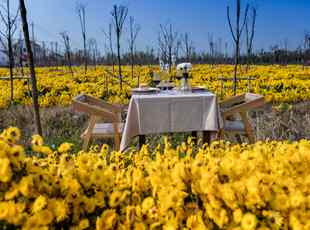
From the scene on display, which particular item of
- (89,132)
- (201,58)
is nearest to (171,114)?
(89,132)

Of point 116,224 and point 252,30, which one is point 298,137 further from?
point 252,30

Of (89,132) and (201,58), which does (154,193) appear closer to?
(89,132)

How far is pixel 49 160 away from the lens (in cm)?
133

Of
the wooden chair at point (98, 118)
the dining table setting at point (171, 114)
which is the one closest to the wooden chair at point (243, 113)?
the dining table setting at point (171, 114)

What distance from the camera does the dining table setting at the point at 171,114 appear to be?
3.14m

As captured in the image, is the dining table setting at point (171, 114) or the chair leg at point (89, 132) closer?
the dining table setting at point (171, 114)

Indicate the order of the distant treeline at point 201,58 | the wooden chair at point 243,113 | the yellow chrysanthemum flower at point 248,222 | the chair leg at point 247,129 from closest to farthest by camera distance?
the yellow chrysanthemum flower at point 248,222 < the wooden chair at point 243,113 < the chair leg at point 247,129 < the distant treeline at point 201,58

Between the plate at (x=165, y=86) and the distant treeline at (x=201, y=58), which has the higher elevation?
the distant treeline at (x=201, y=58)

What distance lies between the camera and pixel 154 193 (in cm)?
112

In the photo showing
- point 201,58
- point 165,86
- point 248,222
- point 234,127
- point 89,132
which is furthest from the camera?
point 201,58

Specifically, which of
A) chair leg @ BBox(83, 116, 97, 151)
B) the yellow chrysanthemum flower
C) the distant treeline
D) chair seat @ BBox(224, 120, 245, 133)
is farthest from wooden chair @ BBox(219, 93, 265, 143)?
the distant treeline

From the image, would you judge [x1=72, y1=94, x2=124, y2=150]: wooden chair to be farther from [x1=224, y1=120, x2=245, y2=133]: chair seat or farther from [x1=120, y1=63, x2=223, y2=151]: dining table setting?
[x1=224, y1=120, x2=245, y2=133]: chair seat

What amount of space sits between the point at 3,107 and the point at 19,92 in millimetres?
1326

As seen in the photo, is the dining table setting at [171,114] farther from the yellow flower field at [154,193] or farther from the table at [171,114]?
the yellow flower field at [154,193]
